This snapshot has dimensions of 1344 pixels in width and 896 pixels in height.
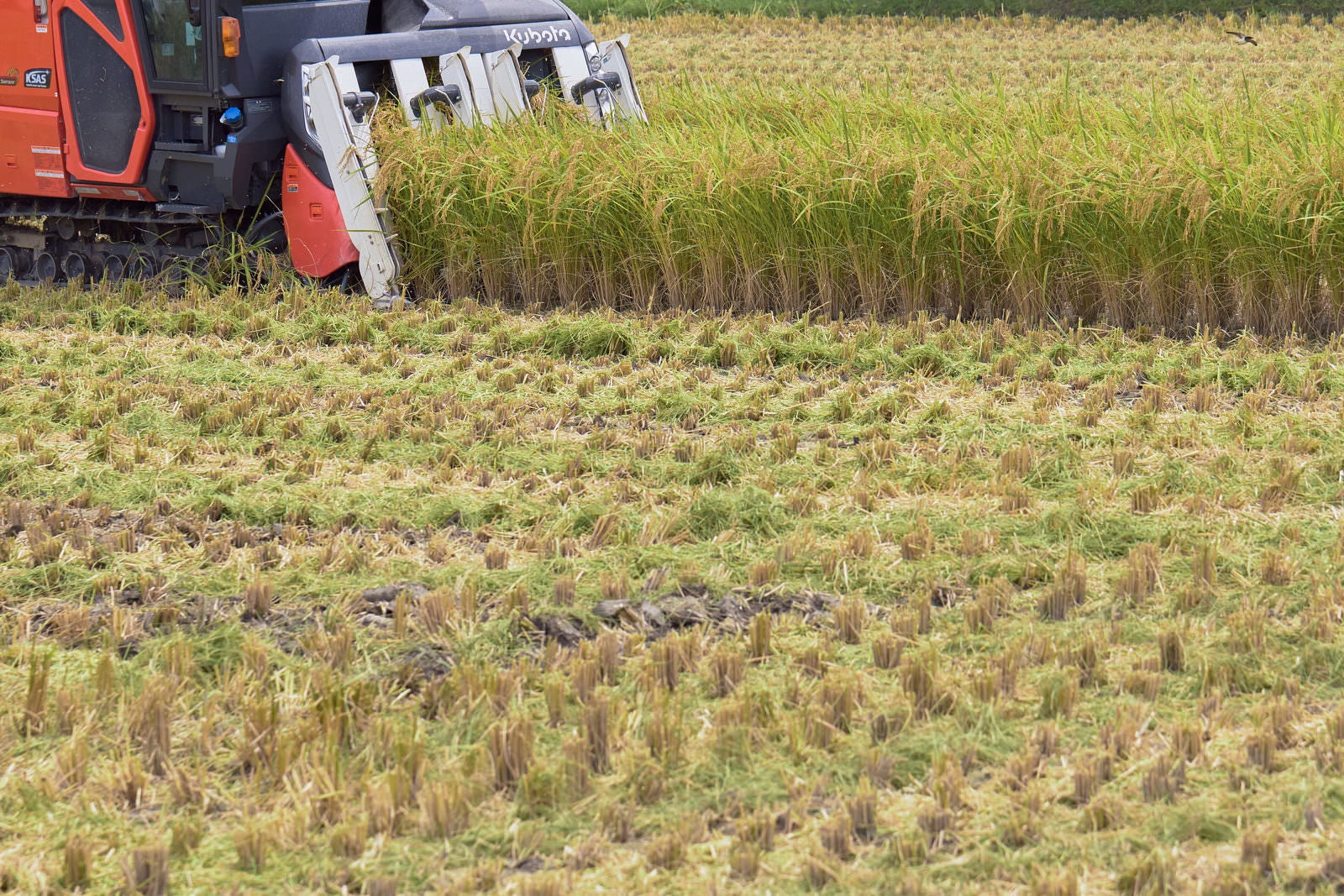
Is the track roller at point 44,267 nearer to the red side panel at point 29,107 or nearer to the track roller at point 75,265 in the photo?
the track roller at point 75,265

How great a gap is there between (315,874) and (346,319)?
4740 millimetres

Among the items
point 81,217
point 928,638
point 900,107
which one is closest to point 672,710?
point 928,638

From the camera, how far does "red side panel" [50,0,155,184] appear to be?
764 cm

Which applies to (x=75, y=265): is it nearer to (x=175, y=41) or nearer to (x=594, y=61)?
(x=175, y=41)

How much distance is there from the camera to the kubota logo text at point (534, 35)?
8453 mm

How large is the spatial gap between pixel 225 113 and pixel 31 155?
4.07ft

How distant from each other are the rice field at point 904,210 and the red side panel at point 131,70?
1.24 metres

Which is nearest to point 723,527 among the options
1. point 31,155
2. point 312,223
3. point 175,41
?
point 312,223

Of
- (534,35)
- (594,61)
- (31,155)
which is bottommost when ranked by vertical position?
(31,155)

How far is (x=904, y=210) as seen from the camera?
6.96 meters

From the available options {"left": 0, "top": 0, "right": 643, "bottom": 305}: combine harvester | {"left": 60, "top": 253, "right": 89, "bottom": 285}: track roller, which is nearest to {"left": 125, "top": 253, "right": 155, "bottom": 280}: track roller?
{"left": 0, "top": 0, "right": 643, "bottom": 305}: combine harvester

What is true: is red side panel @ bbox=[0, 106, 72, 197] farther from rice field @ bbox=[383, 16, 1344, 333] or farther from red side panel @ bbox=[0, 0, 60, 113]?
rice field @ bbox=[383, 16, 1344, 333]

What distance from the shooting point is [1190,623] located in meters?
3.58

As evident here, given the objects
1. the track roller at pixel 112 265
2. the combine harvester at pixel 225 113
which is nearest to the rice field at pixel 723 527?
the combine harvester at pixel 225 113
